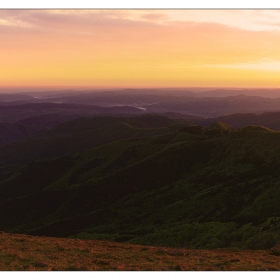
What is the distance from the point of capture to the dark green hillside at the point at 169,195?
167ft

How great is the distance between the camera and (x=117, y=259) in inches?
1128

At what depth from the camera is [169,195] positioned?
87500mm

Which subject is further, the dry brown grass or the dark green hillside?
the dark green hillside

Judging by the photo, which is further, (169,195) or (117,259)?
(169,195)

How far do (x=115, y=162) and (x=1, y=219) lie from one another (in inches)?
2155

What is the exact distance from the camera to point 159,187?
99.9 m

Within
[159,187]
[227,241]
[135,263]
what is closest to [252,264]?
[135,263]

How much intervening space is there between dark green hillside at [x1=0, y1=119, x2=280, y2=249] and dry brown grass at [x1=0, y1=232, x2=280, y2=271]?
1129 cm

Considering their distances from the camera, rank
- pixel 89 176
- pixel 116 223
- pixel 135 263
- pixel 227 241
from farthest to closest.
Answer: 1. pixel 89 176
2. pixel 116 223
3. pixel 227 241
4. pixel 135 263

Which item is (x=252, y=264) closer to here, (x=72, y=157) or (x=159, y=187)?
(x=159, y=187)

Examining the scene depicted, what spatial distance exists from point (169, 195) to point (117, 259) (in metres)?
60.0

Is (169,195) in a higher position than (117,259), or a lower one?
lower

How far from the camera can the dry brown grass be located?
24328mm

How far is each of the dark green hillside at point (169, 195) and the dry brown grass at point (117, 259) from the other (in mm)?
11290
